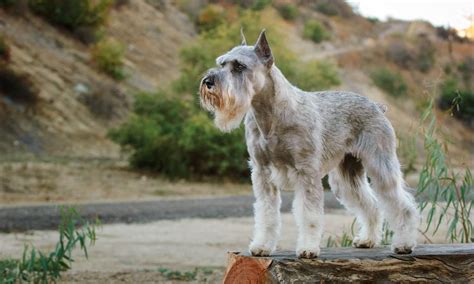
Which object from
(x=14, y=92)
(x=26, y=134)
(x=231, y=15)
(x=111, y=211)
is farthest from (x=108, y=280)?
(x=231, y=15)

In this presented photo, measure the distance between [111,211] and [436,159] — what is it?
13005 mm

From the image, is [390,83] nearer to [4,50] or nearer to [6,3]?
[6,3]

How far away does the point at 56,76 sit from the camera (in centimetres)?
3572

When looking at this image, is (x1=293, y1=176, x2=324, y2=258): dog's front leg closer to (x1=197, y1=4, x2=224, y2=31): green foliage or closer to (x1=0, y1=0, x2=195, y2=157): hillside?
(x1=0, y1=0, x2=195, y2=157): hillside

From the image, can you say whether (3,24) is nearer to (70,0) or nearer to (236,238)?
(70,0)

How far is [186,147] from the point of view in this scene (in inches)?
1126

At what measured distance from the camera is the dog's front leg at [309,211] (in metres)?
6.35

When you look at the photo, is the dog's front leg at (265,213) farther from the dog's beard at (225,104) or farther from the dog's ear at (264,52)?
the dog's ear at (264,52)

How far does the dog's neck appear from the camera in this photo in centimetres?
647

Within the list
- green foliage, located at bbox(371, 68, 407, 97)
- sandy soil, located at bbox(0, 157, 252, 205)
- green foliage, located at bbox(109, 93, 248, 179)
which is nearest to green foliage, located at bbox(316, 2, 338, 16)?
green foliage, located at bbox(371, 68, 407, 97)

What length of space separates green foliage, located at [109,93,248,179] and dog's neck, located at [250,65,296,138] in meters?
21.7

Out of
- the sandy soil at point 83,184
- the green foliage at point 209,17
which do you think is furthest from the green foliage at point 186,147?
the green foliage at point 209,17

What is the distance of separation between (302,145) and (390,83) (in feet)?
183

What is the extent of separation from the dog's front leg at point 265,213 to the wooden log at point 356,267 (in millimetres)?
123
